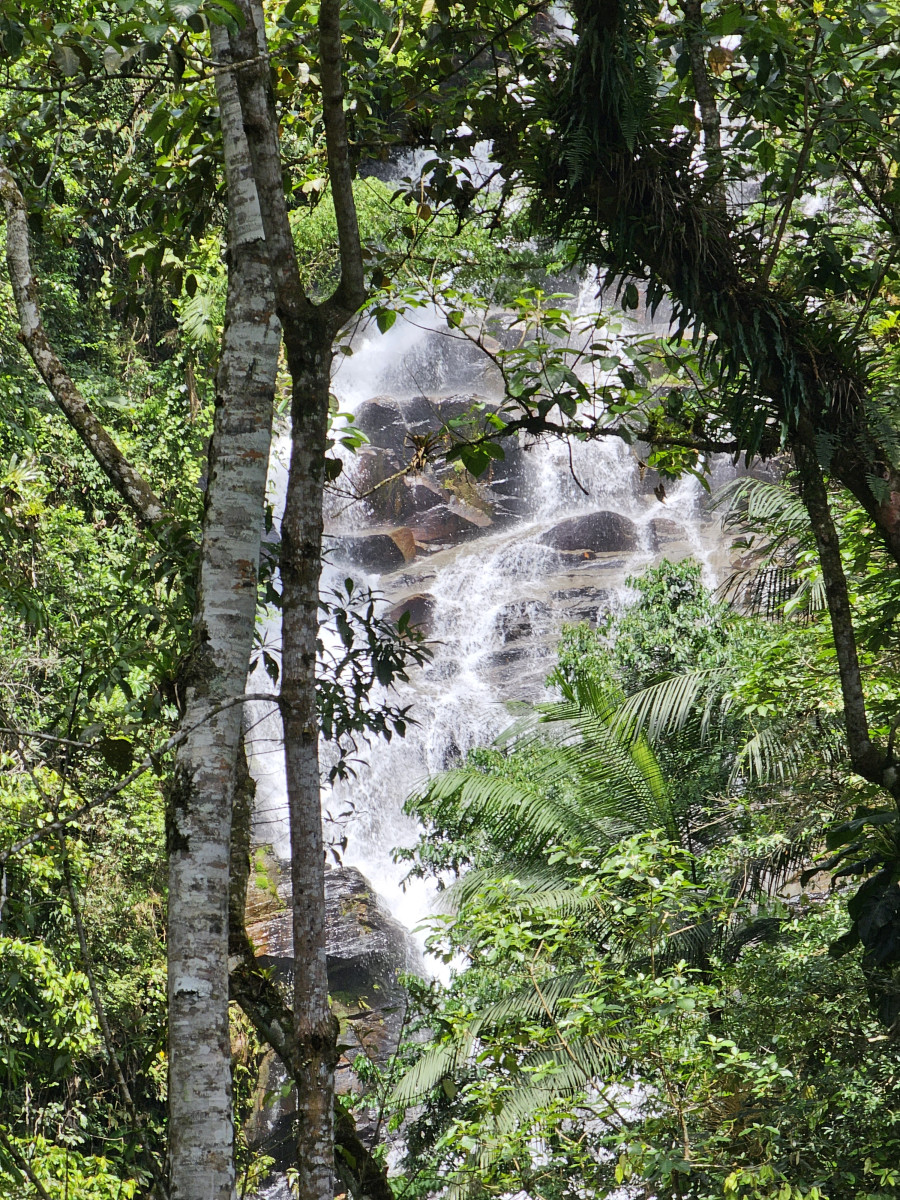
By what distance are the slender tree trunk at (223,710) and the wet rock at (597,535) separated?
12668mm

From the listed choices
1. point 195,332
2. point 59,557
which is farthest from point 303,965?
point 195,332

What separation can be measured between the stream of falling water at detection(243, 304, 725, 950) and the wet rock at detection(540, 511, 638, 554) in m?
0.16

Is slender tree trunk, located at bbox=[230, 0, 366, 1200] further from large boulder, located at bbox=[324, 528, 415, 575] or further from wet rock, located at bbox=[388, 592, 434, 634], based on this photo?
large boulder, located at bbox=[324, 528, 415, 575]

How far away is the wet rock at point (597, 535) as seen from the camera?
14.8 metres

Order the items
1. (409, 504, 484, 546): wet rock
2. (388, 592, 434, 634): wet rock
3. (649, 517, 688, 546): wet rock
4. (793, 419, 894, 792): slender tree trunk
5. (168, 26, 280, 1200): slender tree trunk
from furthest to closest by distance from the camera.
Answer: (409, 504, 484, 546): wet rock → (649, 517, 688, 546): wet rock → (388, 592, 434, 634): wet rock → (793, 419, 894, 792): slender tree trunk → (168, 26, 280, 1200): slender tree trunk

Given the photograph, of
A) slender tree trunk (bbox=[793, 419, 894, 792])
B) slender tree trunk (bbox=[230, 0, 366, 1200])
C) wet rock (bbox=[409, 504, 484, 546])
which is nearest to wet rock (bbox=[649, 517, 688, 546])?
wet rock (bbox=[409, 504, 484, 546])

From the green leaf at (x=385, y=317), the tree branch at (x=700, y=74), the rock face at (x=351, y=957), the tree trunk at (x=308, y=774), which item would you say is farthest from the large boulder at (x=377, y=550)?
the tree trunk at (x=308, y=774)

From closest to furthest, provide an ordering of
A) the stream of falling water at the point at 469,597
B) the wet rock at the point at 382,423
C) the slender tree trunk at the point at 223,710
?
the slender tree trunk at the point at 223,710 < the stream of falling water at the point at 469,597 < the wet rock at the point at 382,423

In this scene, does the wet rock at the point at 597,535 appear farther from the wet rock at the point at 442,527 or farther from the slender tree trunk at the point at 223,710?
the slender tree trunk at the point at 223,710

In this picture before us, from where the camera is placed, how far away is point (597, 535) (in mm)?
14938

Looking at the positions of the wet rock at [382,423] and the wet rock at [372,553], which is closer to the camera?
the wet rock at [372,553]

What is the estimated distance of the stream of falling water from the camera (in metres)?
12.1

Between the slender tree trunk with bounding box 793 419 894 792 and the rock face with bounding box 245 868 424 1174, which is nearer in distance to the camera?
the slender tree trunk with bounding box 793 419 894 792

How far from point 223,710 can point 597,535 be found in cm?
1316
